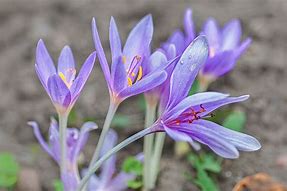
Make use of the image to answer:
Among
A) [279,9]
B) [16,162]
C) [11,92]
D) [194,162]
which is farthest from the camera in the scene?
[279,9]

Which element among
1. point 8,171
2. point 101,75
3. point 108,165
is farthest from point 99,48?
point 101,75

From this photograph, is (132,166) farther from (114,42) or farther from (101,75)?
(101,75)

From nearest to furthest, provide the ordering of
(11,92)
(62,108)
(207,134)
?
1. (207,134)
2. (62,108)
3. (11,92)

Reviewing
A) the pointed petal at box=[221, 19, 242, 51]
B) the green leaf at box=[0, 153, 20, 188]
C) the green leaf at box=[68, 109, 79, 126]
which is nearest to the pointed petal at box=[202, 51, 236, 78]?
the pointed petal at box=[221, 19, 242, 51]

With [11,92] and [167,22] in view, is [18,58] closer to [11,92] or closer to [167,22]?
[11,92]

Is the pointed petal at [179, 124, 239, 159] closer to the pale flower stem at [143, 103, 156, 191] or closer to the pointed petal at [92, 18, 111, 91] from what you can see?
the pointed petal at [92, 18, 111, 91]

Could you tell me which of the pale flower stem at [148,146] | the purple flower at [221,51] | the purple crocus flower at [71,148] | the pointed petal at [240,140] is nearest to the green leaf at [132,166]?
the pale flower stem at [148,146]

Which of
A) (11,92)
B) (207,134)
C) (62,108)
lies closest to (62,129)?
(62,108)
